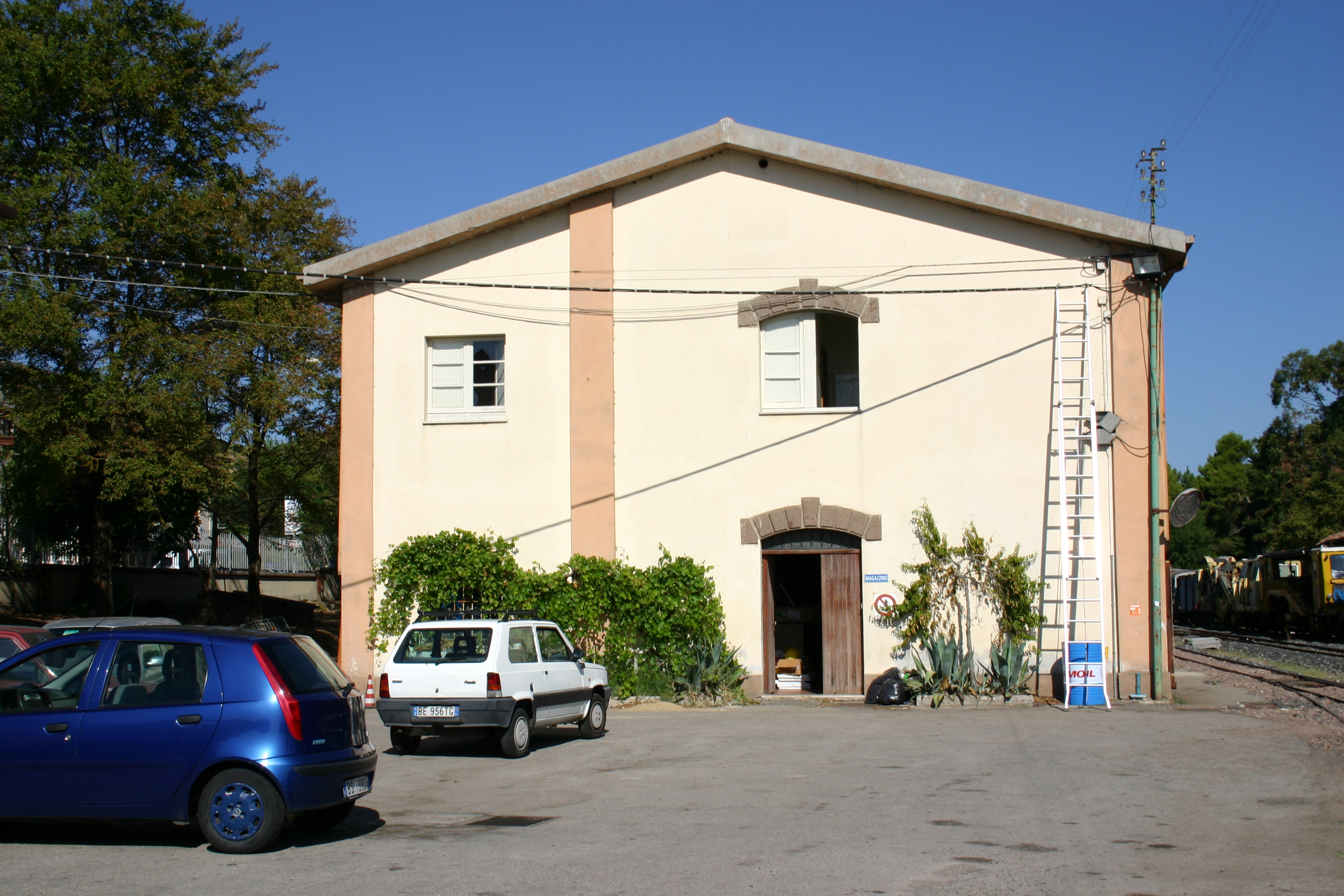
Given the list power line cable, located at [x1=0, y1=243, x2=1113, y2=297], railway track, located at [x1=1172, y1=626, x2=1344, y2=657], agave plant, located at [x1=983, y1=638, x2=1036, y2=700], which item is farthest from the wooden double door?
railway track, located at [x1=1172, y1=626, x2=1344, y2=657]

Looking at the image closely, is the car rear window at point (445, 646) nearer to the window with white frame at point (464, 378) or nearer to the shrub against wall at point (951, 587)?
the window with white frame at point (464, 378)

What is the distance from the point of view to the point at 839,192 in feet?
59.2

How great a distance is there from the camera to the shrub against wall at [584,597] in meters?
17.5

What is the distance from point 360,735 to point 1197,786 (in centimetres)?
719

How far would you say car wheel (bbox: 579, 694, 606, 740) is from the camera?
1404cm

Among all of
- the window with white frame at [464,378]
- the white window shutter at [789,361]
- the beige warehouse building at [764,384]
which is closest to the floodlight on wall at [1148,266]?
the beige warehouse building at [764,384]

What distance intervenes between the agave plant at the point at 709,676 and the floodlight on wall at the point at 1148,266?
8483 millimetres

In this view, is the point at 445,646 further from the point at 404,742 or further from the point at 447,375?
the point at 447,375

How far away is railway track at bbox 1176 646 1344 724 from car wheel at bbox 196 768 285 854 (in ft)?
42.7

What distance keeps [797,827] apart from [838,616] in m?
9.53

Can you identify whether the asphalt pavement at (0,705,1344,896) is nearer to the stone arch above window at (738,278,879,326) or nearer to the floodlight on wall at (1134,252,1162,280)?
the floodlight on wall at (1134,252,1162,280)

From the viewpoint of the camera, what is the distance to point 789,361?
18094 mm

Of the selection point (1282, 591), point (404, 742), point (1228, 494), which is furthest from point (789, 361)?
point (1228, 494)

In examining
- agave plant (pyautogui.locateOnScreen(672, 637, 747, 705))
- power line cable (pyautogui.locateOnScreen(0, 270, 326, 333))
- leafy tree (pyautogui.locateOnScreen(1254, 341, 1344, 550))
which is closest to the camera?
agave plant (pyautogui.locateOnScreen(672, 637, 747, 705))
